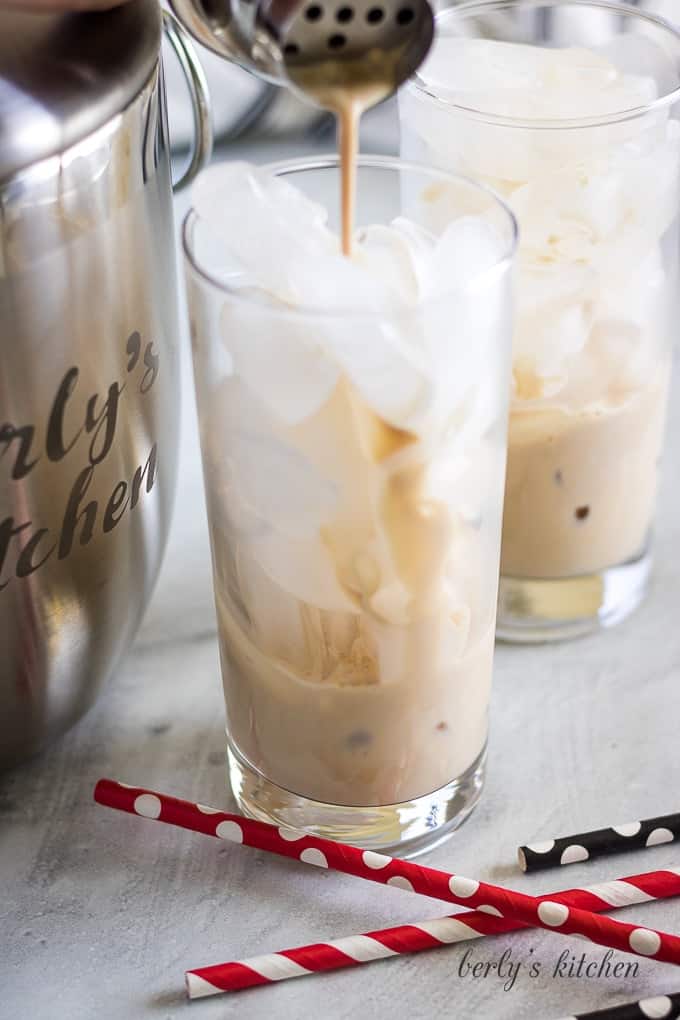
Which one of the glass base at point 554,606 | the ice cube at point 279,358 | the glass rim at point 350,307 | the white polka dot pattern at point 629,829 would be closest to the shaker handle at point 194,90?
the glass rim at point 350,307

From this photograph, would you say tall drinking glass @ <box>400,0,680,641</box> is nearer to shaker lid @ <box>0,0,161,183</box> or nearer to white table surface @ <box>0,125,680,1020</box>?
white table surface @ <box>0,125,680,1020</box>

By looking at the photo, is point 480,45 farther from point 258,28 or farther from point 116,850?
point 116,850

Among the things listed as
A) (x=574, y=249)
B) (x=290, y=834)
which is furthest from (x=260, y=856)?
(x=574, y=249)

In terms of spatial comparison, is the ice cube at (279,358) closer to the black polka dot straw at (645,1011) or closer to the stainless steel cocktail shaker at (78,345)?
the stainless steel cocktail shaker at (78,345)

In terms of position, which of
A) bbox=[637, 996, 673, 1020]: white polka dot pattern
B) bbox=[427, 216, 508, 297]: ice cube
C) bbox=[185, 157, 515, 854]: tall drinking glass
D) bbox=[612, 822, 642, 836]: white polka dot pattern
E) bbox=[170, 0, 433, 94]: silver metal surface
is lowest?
bbox=[612, 822, 642, 836]: white polka dot pattern

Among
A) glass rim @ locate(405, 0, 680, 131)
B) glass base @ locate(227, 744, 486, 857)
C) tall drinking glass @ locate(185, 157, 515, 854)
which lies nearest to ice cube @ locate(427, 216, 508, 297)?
tall drinking glass @ locate(185, 157, 515, 854)

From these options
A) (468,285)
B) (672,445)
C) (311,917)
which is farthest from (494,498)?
(672,445)
